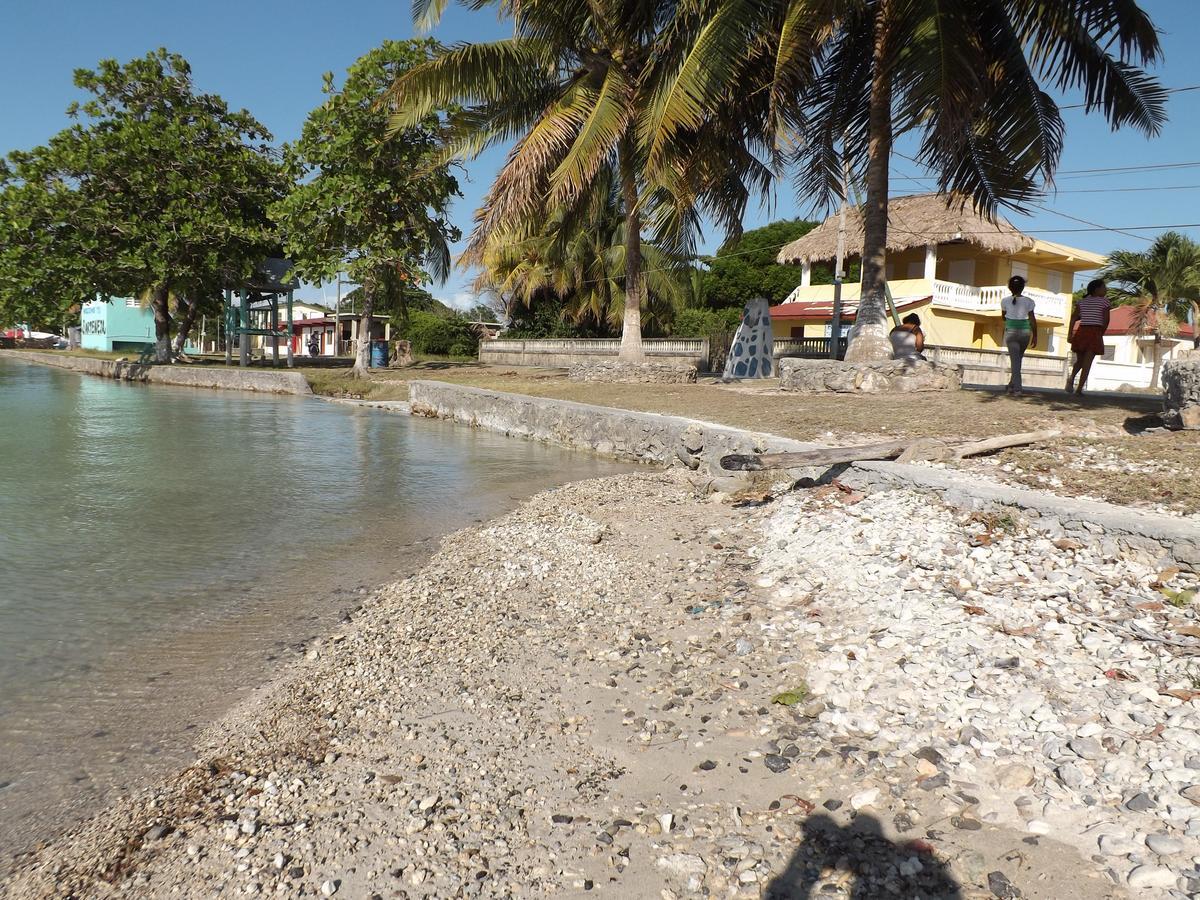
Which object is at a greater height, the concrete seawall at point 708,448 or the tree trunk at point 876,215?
the tree trunk at point 876,215

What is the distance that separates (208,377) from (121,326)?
111ft

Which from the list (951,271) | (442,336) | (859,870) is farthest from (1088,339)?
(442,336)

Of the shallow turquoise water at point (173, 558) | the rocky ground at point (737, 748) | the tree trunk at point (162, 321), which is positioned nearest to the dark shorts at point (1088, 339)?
the shallow turquoise water at point (173, 558)

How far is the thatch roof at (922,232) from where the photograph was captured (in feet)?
94.7

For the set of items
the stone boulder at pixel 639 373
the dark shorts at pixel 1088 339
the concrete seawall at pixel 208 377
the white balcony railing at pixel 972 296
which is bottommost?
the concrete seawall at pixel 208 377

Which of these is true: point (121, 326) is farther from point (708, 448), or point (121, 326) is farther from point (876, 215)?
point (708, 448)

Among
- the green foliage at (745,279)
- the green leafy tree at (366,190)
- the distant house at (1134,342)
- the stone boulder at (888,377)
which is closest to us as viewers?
the stone boulder at (888,377)

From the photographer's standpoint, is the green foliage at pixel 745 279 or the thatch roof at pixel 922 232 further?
the green foliage at pixel 745 279

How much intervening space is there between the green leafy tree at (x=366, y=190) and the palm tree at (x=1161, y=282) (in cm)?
2939

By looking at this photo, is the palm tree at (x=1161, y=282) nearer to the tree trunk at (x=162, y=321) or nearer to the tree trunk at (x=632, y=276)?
the tree trunk at (x=632, y=276)

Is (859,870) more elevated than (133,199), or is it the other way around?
(133,199)

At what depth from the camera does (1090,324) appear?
10.9m

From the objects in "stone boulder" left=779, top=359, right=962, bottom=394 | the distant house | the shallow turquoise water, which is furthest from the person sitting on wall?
the distant house

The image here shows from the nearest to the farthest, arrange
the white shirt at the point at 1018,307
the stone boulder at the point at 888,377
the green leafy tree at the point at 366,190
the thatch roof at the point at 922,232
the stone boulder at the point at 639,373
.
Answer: the white shirt at the point at 1018,307, the stone boulder at the point at 888,377, the stone boulder at the point at 639,373, the green leafy tree at the point at 366,190, the thatch roof at the point at 922,232
